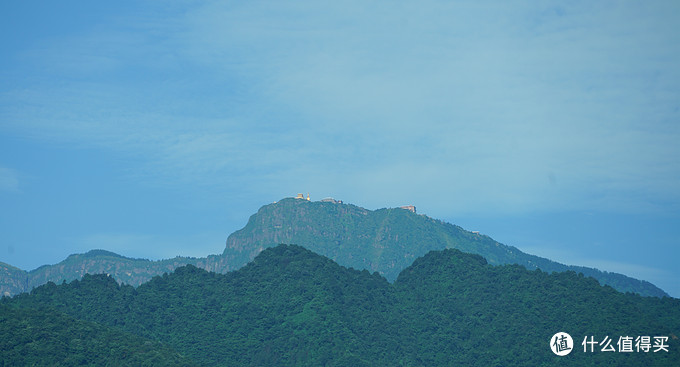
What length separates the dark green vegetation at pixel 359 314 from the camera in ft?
412

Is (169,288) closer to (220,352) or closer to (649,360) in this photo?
(220,352)

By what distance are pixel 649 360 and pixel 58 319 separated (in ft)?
268

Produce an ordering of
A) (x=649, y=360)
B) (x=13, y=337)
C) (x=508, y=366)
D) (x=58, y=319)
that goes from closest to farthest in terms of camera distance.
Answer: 1. (x=13, y=337)
2. (x=58, y=319)
3. (x=649, y=360)
4. (x=508, y=366)

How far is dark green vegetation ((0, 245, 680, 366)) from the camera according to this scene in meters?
126

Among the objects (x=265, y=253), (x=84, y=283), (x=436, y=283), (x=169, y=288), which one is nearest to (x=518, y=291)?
(x=436, y=283)

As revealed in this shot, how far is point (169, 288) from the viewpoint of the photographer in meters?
148

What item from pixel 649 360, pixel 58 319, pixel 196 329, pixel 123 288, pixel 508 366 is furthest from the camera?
pixel 123 288
